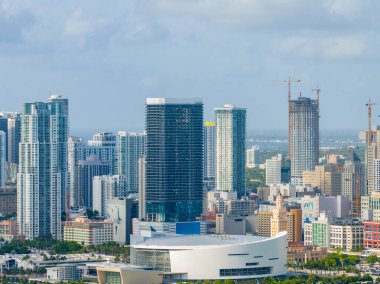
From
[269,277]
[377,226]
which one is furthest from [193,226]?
[269,277]

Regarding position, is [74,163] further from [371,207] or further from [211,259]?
[211,259]

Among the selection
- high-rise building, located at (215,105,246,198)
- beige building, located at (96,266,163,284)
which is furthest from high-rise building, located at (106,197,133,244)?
high-rise building, located at (215,105,246,198)

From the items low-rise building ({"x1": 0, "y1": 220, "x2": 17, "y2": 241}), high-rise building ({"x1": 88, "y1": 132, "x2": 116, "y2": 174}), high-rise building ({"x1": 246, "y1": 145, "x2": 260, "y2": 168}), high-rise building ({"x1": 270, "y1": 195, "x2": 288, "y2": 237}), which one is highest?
high-rise building ({"x1": 88, "y1": 132, "x2": 116, "y2": 174})

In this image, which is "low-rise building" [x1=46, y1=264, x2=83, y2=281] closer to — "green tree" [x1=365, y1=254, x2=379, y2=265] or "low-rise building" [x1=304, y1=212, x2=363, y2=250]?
"green tree" [x1=365, y1=254, x2=379, y2=265]

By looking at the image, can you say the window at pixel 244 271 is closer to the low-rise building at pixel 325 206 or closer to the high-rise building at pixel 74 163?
the low-rise building at pixel 325 206

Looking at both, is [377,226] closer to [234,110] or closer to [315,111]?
→ [234,110]

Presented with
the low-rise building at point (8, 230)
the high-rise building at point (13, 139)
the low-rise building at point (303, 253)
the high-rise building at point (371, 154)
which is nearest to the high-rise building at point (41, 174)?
the low-rise building at point (8, 230)
